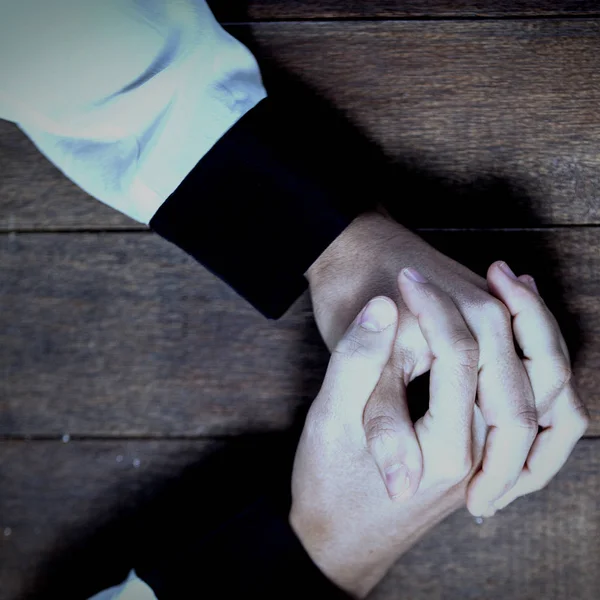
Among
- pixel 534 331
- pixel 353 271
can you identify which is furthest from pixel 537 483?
pixel 353 271

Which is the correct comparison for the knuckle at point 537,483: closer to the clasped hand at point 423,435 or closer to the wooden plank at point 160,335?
the clasped hand at point 423,435

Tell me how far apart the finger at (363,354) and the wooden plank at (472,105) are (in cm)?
21

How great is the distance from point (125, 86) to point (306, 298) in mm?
301

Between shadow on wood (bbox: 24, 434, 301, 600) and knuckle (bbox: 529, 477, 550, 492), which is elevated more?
knuckle (bbox: 529, 477, 550, 492)

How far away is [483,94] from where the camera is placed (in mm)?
727

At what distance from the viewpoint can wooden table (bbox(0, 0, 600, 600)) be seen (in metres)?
0.72

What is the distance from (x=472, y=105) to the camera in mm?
728

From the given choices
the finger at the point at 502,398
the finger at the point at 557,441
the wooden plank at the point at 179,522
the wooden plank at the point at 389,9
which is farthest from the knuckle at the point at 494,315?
the wooden plank at the point at 389,9

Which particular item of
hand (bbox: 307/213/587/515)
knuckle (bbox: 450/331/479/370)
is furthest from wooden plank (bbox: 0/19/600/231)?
knuckle (bbox: 450/331/479/370)

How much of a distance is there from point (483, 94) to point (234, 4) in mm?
308

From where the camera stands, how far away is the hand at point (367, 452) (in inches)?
21.7

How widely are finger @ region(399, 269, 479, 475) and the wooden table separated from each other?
0.19 meters

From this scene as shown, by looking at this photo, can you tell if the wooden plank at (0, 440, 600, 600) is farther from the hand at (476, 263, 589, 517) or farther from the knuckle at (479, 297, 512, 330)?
the knuckle at (479, 297, 512, 330)

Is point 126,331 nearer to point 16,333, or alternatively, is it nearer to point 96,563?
point 16,333
